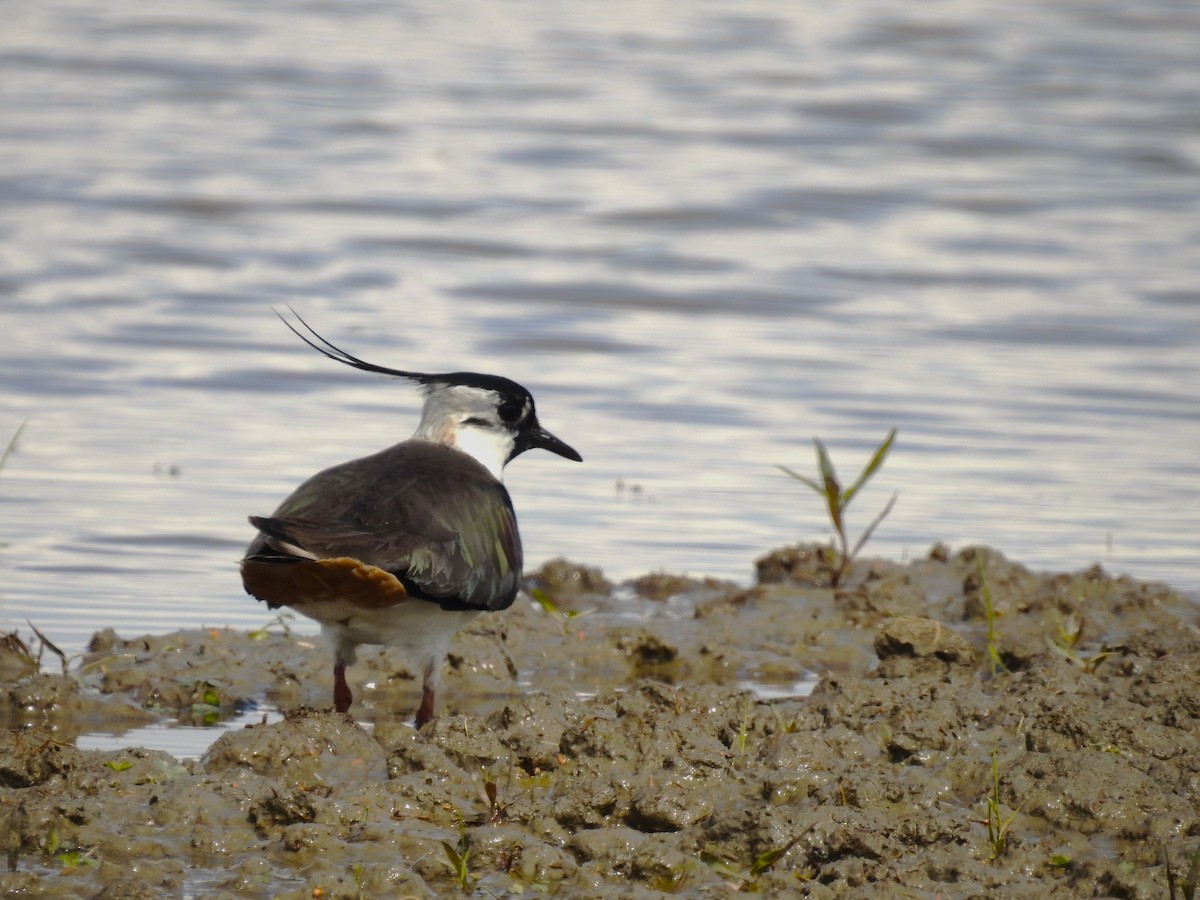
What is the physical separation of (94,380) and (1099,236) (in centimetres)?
872

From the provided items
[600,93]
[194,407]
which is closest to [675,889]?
[194,407]

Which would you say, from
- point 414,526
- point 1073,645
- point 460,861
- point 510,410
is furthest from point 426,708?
point 1073,645

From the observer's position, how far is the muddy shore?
12.7 feet

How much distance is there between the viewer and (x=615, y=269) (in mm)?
14359

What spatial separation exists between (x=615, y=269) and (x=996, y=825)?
34.7ft

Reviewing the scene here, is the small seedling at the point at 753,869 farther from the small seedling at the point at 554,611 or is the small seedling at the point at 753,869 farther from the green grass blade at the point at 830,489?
the green grass blade at the point at 830,489

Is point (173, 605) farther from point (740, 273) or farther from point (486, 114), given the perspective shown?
point (486, 114)

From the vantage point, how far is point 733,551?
8.25m

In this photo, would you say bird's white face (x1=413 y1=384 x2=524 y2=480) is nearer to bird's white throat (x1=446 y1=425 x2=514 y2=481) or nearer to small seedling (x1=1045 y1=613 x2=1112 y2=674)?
bird's white throat (x1=446 y1=425 x2=514 y2=481)

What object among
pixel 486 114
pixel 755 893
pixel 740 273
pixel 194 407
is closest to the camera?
pixel 755 893

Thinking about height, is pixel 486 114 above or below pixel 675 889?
above

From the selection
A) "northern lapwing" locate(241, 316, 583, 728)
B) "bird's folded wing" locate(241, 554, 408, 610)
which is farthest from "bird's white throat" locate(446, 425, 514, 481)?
"bird's folded wing" locate(241, 554, 408, 610)

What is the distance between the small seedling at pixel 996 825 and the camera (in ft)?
13.2

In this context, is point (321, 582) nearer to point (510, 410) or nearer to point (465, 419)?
point (465, 419)
